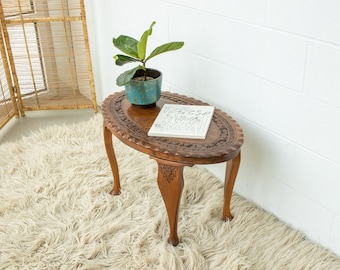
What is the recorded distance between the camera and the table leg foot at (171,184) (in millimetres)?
1288

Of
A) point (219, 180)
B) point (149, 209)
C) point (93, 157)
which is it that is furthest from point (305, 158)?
point (93, 157)

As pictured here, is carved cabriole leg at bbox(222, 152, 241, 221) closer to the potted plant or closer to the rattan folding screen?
the potted plant

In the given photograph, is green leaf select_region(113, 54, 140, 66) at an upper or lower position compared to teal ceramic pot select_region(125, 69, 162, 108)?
upper

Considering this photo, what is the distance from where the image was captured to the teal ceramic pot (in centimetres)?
143

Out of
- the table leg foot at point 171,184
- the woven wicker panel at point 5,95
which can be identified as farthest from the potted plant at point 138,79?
the woven wicker panel at point 5,95

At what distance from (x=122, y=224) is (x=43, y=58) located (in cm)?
143

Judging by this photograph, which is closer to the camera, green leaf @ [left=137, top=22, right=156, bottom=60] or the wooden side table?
the wooden side table

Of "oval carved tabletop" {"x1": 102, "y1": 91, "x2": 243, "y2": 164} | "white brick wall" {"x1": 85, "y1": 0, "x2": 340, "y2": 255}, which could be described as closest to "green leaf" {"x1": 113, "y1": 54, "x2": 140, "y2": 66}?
"oval carved tabletop" {"x1": 102, "y1": 91, "x2": 243, "y2": 164}

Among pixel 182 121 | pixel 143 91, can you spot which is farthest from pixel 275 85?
pixel 143 91

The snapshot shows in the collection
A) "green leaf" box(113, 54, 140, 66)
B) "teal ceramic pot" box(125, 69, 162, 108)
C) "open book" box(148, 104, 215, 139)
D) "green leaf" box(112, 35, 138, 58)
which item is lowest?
"open book" box(148, 104, 215, 139)

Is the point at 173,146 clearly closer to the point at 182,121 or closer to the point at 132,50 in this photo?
the point at 182,121

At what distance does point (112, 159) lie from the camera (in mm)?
1633

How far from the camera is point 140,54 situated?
145cm

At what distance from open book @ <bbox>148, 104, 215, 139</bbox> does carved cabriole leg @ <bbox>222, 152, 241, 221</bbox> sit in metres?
0.17
